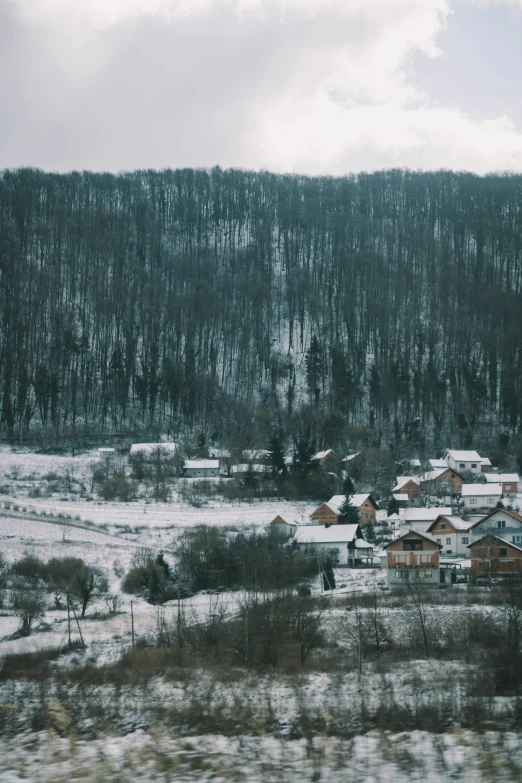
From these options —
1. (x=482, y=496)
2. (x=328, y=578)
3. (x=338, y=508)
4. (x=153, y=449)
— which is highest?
(x=153, y=449)

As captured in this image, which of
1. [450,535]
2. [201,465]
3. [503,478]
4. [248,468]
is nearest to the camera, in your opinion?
[450,535]

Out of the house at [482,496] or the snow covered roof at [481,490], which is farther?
the snow covered roof at [481,490]

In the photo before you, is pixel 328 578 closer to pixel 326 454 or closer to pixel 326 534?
pixel 326 534

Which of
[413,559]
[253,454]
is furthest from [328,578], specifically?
[253,454]

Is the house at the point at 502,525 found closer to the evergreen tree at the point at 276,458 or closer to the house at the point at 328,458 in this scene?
the evergreen tree at the point at 276,458

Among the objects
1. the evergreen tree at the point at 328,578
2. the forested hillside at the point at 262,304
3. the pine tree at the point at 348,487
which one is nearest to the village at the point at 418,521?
the pine tree at the point at 348,487

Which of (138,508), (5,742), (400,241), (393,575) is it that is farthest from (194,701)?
(400,241)

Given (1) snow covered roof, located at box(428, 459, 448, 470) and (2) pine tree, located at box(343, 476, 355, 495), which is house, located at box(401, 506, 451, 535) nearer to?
(2) pine tree, located at box(343, 476, 355, 495)
